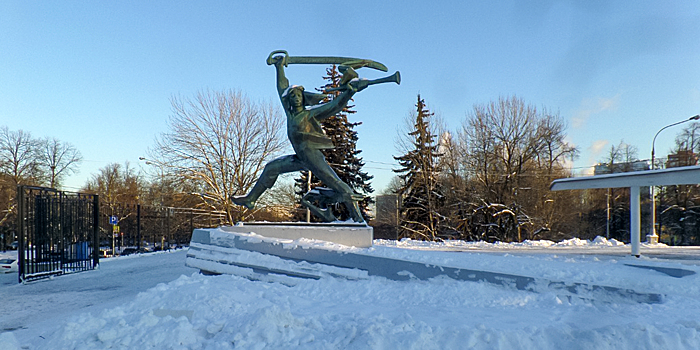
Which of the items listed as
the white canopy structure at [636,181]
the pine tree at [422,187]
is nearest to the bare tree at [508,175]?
the pine tree at [422,187]

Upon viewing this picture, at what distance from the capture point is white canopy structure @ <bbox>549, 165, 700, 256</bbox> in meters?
8.88

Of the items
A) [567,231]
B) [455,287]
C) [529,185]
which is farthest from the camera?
[567,231]

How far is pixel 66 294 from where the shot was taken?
8617mm

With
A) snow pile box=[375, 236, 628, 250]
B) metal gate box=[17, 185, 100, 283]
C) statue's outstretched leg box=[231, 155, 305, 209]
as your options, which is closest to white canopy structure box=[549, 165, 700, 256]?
snow pile box=[375, 236, 628, 250]

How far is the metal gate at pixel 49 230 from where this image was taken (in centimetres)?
1071

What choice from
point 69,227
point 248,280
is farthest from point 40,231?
point 248,280

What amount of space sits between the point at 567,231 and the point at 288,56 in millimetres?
26181

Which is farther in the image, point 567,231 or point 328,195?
point 567,231

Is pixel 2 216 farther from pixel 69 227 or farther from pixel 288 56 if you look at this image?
pixel 288 56

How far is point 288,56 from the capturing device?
31.3ft

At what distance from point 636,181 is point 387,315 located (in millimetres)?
8150

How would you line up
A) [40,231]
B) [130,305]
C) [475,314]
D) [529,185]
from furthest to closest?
[529,185] < [40,231] < [130,305] < [475,314]

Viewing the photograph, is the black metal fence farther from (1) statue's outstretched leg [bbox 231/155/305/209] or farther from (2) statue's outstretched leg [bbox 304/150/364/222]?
(2) statue's outstretched leg [bbox 304/150/364/222]

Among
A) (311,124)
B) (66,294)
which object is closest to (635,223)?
(311,124)
